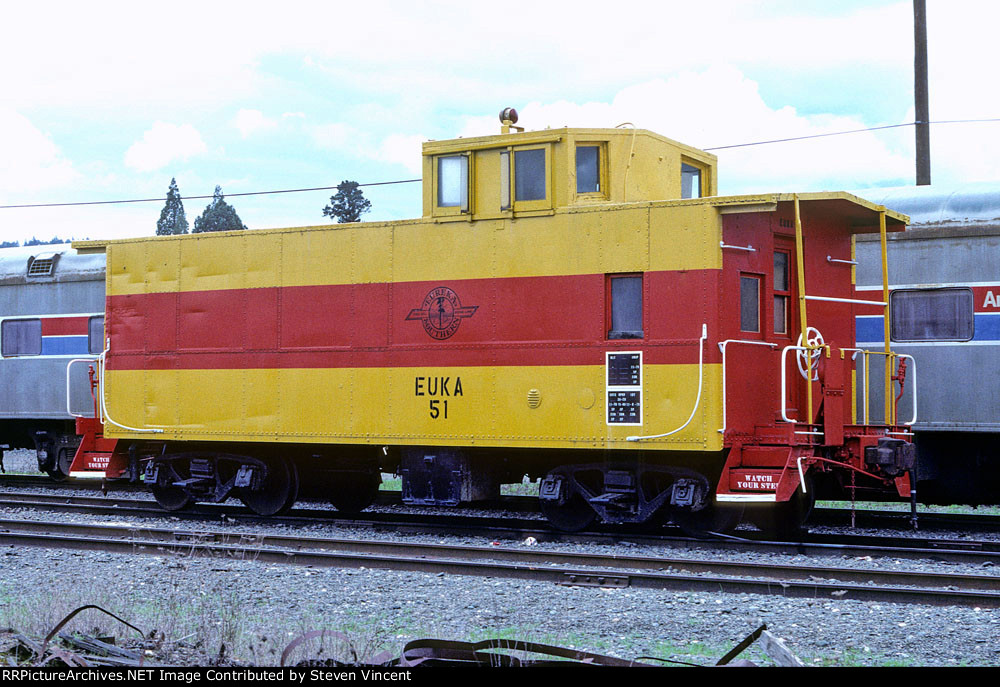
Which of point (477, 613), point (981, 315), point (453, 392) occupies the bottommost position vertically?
point (477, 613)

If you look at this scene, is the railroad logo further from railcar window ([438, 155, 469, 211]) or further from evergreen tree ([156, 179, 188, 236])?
evergreen tree ([156, 179, 188, 236])

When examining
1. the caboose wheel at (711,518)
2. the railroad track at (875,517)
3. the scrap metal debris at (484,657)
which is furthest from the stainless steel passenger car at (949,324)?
the scrap metal debris at (484,657)

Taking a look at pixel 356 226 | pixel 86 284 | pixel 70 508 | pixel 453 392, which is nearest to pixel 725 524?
pixel 453 392

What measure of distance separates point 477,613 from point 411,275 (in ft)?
17.3

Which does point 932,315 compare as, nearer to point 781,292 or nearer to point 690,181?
point 781,292

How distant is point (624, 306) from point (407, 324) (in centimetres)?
262

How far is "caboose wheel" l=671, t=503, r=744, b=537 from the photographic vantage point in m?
11.6

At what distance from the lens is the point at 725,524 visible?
11.6 m

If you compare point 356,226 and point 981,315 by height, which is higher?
point 356,226

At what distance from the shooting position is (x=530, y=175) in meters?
12.0

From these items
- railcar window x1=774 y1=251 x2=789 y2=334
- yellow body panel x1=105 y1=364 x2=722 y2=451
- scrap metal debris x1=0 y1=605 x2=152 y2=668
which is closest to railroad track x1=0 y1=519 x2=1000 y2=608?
yellow body panel x1=105 y1=364 x2=722 y2=451

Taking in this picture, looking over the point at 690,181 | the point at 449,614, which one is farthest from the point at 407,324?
the point at 449,614

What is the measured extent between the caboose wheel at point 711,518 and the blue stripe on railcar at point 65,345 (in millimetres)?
11829
